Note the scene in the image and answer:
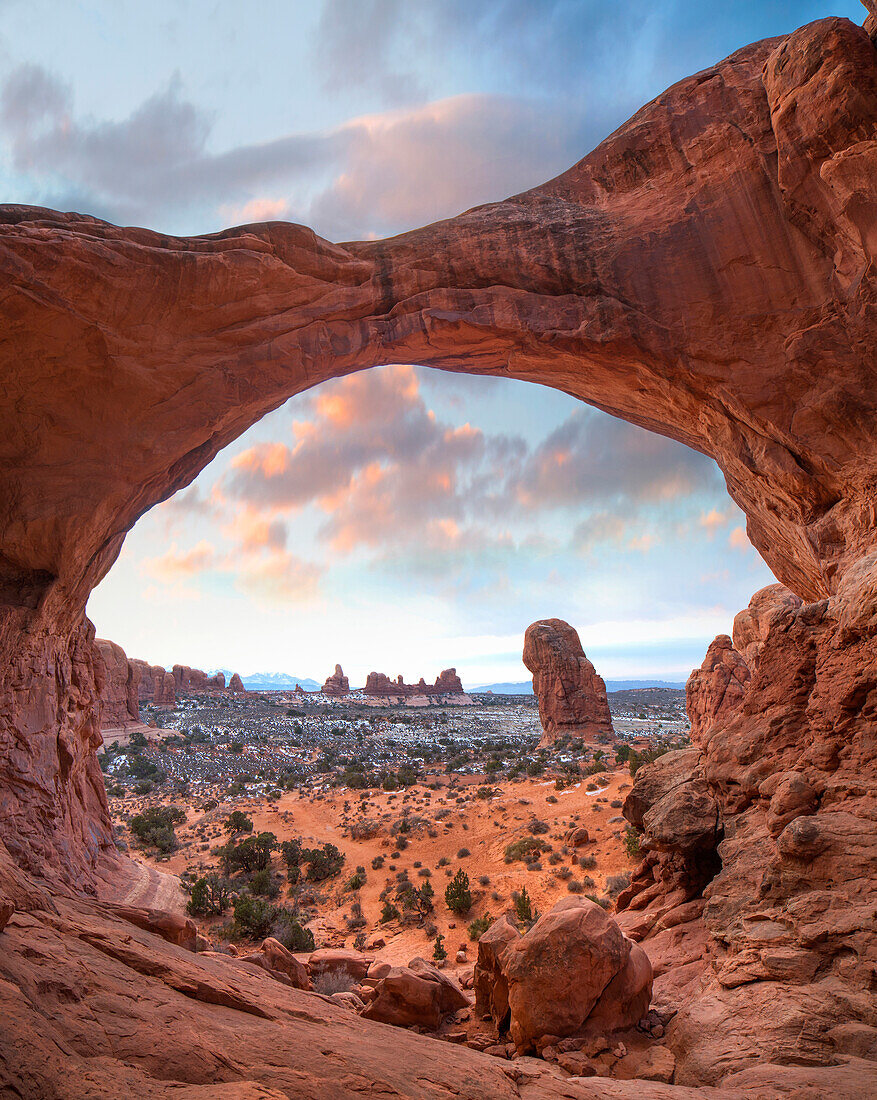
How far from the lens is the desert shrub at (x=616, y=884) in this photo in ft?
43.6

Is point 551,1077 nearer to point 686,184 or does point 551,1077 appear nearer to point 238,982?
point 238,982

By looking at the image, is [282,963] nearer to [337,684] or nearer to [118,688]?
[118,688]

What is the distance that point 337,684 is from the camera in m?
89.6

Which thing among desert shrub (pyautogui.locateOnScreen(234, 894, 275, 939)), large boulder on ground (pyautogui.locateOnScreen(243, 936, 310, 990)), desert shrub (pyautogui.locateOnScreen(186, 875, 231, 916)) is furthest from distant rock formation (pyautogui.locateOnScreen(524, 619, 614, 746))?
large boulder on ground (pyautogui.locateOnScreen(243, 936, 310, 990))

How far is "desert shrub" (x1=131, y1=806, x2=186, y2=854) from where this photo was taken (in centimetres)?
1943

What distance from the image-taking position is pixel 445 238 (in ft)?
39.0

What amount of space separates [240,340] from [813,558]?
1231 centimetres

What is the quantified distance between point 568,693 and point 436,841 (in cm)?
2189

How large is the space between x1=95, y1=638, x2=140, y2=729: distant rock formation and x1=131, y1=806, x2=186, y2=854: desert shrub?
21.6m

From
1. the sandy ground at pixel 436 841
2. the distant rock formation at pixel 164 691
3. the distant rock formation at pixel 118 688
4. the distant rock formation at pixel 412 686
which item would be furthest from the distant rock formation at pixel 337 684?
the sandy ground at pixel 436 841

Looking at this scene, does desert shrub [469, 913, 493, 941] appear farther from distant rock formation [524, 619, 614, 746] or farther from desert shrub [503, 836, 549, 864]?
distant rock formation [524, 619, 614, 746]

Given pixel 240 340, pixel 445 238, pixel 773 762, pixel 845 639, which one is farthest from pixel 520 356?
pixel 773 762

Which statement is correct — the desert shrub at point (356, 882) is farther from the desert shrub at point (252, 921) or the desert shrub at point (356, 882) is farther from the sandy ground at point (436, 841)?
the desert shrub at point (252, 921)

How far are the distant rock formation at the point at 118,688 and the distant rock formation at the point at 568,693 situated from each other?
105 ft
